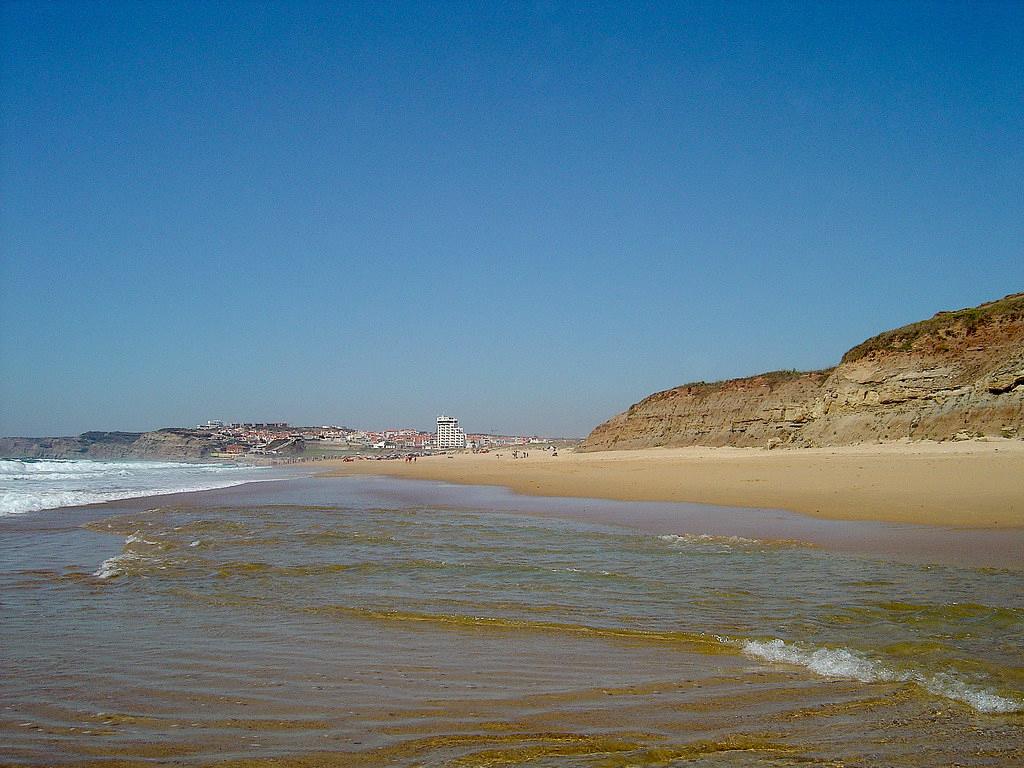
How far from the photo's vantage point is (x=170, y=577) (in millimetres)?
8516

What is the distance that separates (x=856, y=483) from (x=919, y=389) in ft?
43.3

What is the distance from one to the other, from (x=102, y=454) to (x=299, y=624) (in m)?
149

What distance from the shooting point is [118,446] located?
140 meters

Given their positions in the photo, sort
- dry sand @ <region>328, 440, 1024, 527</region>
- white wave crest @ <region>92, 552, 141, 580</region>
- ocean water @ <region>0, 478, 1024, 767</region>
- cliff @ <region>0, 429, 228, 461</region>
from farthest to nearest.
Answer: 1. cliff @ <region>0, 429, 228, 461</region>
2. dry sand @ <region>328, 440, 1024, 527</region>
3. white wave crest @ <region>92, 552, 141, 580</region>
4. ocean water @ <region>0, 478, 1024, 767</region>

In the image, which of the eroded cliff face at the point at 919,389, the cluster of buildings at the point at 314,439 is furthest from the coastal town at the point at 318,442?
the eroded cliff face at the point at 919,389

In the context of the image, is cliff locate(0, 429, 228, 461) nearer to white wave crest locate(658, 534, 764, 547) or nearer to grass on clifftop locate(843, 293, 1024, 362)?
grass on clifftop locate(843, 293, 1024, 362)

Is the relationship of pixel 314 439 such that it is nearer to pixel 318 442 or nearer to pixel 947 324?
pixel 318 442

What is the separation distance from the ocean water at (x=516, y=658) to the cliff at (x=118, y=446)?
125m

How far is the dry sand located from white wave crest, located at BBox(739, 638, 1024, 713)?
7213 mm

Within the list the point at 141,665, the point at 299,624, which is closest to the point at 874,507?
the point at 299,624

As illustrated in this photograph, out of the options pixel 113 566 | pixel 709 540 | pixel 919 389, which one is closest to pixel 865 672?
pixel 709 540

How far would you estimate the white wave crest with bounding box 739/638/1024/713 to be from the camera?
13.0 feet

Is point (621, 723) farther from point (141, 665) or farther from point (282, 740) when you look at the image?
point (141, 665)

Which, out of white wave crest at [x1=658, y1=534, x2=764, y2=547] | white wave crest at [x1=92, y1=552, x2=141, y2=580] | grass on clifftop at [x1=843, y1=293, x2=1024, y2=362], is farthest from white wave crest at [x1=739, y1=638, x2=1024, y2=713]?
grass on clifftop at [x1=843, y1=293, x2=1024, y2=362]
